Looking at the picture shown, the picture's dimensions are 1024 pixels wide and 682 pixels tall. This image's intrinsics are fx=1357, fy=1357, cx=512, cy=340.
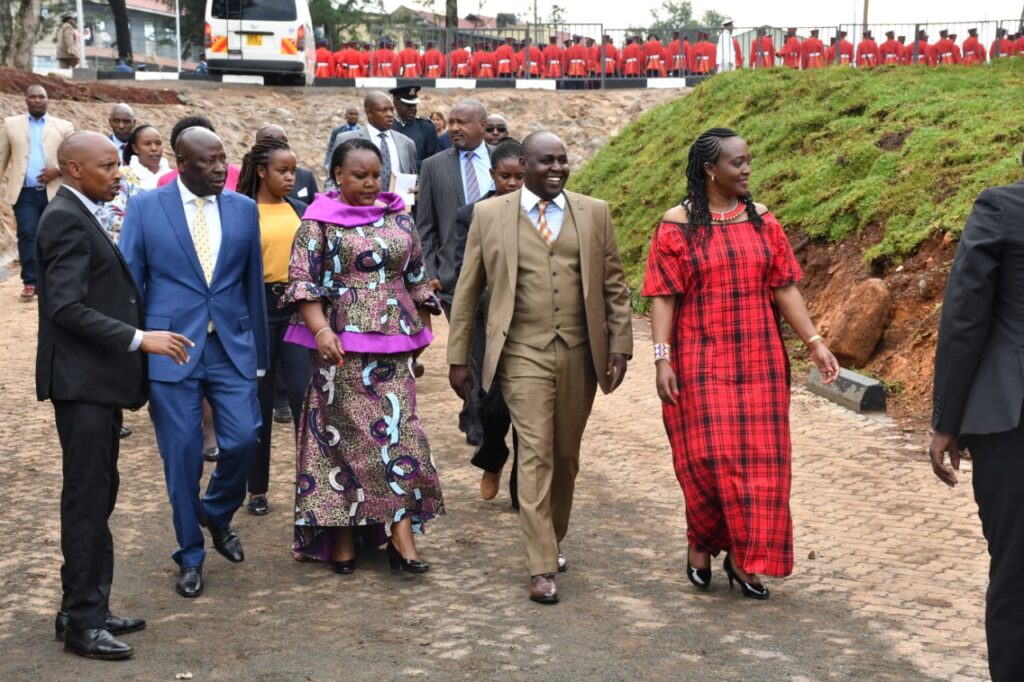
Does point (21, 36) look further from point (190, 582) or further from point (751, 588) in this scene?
point (751, 588)

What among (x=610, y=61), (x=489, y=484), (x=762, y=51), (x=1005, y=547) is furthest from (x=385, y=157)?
(x=610, y=61)

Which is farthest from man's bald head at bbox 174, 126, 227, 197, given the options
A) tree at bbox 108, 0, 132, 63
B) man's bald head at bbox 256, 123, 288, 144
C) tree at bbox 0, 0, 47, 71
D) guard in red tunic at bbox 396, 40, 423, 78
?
tree at bbox 108, 0, 132, 63

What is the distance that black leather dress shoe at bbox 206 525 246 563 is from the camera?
644 cm

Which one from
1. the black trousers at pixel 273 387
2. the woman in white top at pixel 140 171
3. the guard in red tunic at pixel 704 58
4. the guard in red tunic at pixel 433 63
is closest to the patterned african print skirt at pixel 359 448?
the black trousers at pixel 273 387

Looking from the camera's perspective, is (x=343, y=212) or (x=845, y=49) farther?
(x=845, y=49)

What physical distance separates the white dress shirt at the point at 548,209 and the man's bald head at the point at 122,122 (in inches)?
211

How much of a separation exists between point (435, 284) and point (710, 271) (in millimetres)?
2724

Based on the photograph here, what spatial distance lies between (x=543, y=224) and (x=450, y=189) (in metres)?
2.45

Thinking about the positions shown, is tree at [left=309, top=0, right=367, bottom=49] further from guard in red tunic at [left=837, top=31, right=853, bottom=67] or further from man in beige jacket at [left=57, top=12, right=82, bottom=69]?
guard in red tunic at [left=837, top=31, right=853, bottom=67]

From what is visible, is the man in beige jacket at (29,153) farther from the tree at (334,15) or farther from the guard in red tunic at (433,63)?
the tree at (334,15)

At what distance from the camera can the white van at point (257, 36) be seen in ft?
97.6

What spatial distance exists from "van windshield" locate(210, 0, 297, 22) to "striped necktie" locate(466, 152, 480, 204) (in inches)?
875

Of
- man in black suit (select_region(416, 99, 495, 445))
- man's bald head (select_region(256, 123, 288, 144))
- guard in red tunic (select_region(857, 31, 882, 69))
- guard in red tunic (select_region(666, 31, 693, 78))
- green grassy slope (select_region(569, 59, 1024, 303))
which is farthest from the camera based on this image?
guard in red tunic (select_region(666, 31, 693, 78))

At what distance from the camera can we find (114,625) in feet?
17.9
